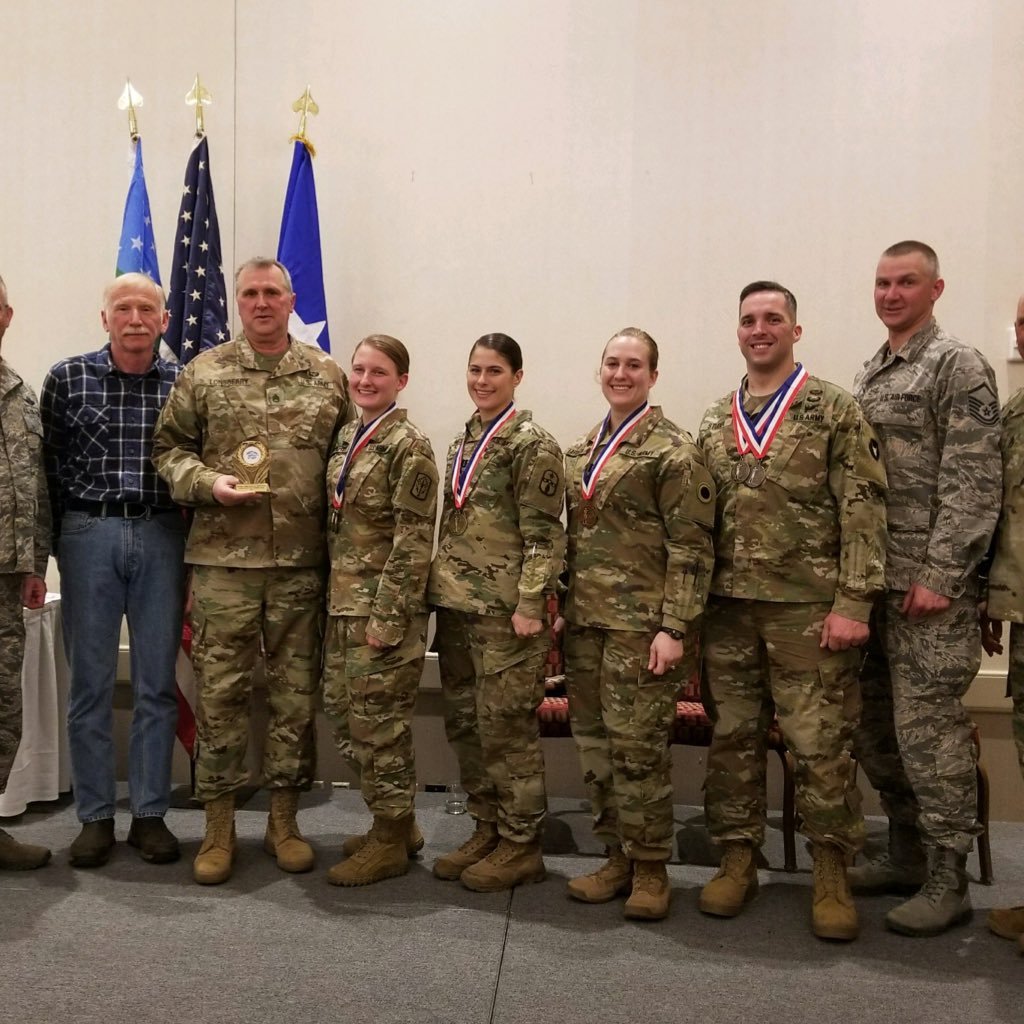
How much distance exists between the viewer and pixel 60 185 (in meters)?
4.54

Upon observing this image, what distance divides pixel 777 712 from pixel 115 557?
2160mm

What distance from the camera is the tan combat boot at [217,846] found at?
3.09m

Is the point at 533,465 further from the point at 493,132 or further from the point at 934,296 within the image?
the point at 493,132

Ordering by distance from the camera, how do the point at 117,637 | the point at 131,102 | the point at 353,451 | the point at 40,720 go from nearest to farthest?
the point at 353,451, the point at 117,637, the point at 40,720, the point at 131,102

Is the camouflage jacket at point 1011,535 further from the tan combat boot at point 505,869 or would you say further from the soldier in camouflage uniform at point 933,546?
the tan combat boot at point 505,869

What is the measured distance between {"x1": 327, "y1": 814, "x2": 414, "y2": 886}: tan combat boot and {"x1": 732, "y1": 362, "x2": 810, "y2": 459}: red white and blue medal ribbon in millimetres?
1584

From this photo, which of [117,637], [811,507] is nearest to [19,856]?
[117,637]

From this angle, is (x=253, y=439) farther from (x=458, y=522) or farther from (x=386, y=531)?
(x=458, y=522)

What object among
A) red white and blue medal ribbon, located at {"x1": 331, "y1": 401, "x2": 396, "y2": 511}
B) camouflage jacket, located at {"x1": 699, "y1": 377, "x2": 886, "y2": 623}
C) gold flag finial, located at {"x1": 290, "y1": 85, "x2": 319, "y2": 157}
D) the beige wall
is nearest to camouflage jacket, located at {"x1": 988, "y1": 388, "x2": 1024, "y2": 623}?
camouflage jacket, located at {"x1": 699, "y1": 377, "x2": 886, "y2": 623}

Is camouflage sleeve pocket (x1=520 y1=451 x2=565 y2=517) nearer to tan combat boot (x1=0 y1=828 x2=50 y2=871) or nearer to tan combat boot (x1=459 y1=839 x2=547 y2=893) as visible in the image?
tan combat boot (x1=459 y1=839 x2=547 y2=893)

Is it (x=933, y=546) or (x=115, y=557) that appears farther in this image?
(x=115, y=557)

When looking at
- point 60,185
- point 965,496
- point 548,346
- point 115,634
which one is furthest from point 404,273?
point 965,496

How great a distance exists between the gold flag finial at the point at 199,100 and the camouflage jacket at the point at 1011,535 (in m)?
3.45

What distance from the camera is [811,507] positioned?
9.20 ft
